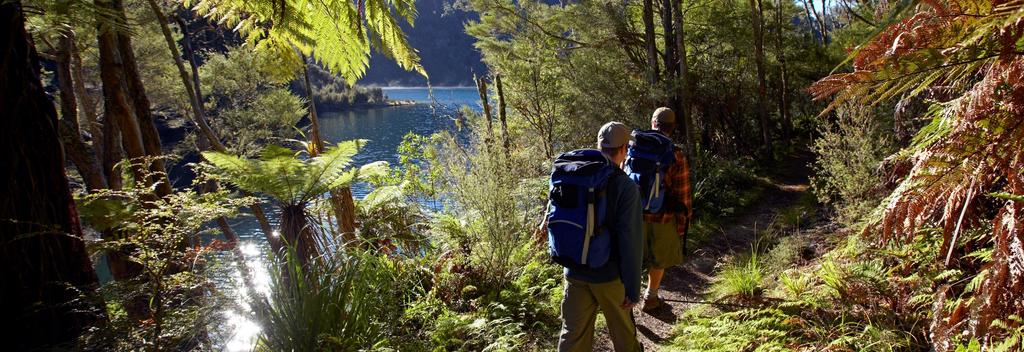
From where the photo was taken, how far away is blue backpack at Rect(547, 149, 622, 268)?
244 centimetres

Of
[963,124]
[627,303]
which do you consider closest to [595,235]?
[627,303]

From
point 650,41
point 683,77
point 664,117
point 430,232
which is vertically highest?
point 650,41

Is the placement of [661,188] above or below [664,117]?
below

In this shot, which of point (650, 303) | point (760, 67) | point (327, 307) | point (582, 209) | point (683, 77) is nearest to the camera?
point (582, 209)

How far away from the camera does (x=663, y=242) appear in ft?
12.0

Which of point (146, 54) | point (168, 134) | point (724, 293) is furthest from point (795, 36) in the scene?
point (168, 134)

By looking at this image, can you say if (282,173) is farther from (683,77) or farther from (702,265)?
(683,77)

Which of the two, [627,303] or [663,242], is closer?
[627,303]

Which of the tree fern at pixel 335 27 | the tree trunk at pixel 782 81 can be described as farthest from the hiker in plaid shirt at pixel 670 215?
the tree trunk at pixel 782 81

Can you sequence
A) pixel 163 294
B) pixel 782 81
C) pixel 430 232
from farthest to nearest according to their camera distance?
pixel 782 81 < pixel 430 232 < pixel 163 294

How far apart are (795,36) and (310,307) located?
47.8 feet

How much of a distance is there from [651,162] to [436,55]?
372 feet

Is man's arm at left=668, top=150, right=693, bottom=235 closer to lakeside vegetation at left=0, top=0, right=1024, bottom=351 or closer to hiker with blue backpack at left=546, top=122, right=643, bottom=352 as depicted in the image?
lakeside vegetation at left=0, top=0, right=1024, bottom=351

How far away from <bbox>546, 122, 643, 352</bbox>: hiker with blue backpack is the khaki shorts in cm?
111
